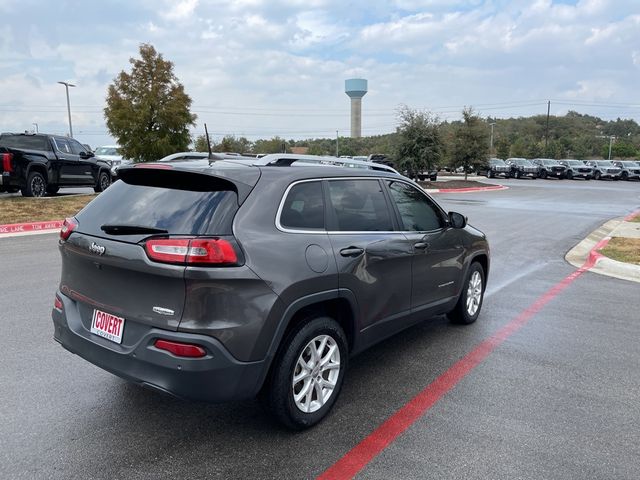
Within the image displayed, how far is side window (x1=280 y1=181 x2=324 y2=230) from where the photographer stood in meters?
3.35

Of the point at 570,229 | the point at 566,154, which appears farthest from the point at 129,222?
the point at 566,154

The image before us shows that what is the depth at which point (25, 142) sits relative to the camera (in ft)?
49.6

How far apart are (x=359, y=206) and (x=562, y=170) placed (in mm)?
47946

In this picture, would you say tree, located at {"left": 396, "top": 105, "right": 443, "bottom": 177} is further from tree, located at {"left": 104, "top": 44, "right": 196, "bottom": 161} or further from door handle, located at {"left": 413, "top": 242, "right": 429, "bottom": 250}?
door handle, located at {"left": 413, "top": 242, "right": 429, "bottom": 250}

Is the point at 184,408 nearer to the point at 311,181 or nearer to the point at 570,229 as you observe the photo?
the point at 311,181

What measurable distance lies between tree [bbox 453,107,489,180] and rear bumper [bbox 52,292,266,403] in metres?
33.7

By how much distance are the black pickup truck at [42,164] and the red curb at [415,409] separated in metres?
14.1

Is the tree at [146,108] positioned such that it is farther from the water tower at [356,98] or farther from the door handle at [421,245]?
the water tower at [356,98]

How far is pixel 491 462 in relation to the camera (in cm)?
307

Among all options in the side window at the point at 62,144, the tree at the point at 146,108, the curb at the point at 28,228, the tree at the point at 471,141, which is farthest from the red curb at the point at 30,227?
the tree at the point at 471,141

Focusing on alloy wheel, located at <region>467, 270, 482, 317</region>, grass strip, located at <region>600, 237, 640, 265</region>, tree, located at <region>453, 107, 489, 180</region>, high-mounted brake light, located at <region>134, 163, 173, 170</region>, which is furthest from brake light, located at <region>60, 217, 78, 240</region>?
tree, located at <region>453, 107, 489, 180</region>

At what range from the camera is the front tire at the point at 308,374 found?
320cm

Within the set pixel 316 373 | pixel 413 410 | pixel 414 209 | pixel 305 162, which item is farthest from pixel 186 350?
pixel 414 209

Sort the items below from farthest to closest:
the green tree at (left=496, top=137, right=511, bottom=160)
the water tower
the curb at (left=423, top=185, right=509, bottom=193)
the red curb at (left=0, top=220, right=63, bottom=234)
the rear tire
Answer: the water tower
the green tree at (left=496, top=137, right=511, bottom=160)
the curb at (left=423, top=185, right=509, bottom=193)
the rear tire
the red curb at (left=0, top=220, right=63, bottom=234)
